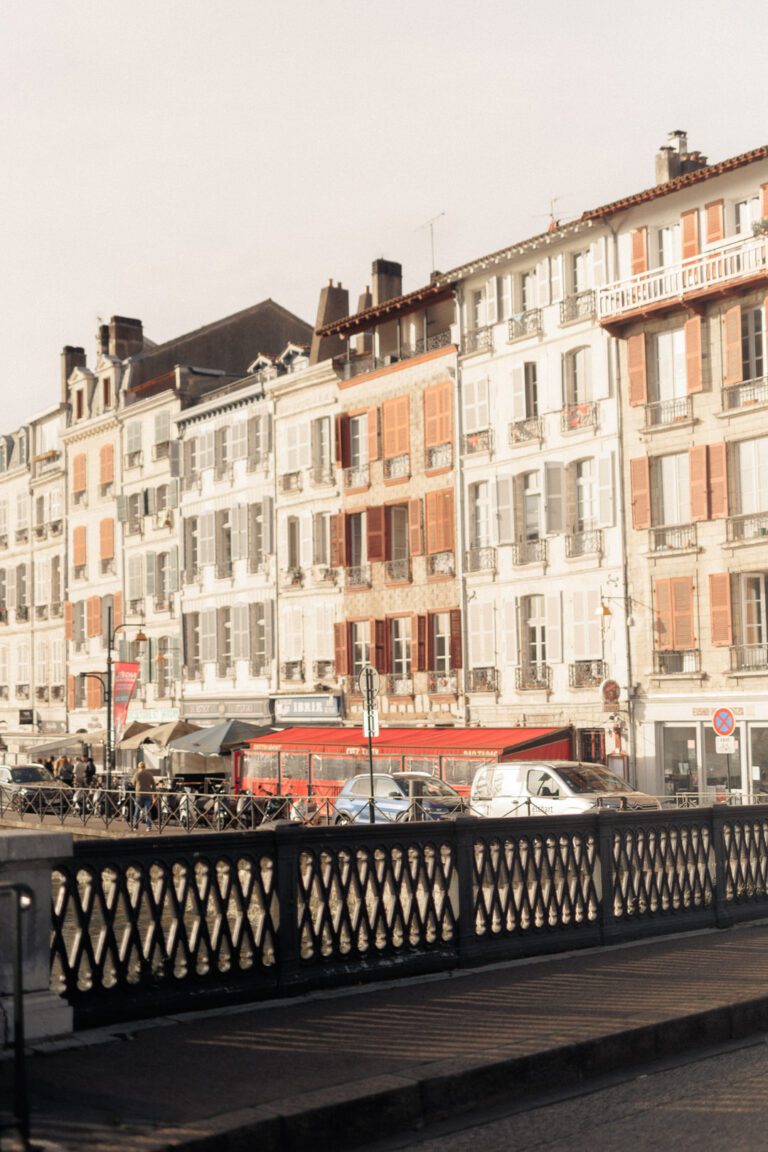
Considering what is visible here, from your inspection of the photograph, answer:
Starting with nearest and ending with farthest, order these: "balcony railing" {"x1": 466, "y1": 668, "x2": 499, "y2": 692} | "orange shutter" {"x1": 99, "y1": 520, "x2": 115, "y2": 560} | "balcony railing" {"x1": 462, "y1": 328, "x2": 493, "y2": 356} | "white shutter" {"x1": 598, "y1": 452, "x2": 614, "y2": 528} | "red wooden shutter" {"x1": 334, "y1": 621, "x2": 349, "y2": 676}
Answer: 1. "white shutter" {"x1": 598, "y1": 452, "x2": 614, "y2": 528}
2. "balcony railing" {"x1": 466, "y1": 668, "x2": 499, "y2": 692}
3. "balcony railing" {"x1": 462, "y1": 328, "x2": 493, "y2": 356}
4. "red wooden shutter" {"x1": 334, "y1": 621, "x2": 349, "y2": 676}
5. "orange shutter" {"x1": 99, "y1": 520, "x2": 115, "y2": 560}

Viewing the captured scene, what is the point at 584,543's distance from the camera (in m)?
41.3

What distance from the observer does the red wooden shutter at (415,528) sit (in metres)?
46.9

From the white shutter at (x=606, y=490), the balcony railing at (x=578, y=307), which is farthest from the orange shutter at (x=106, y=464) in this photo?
the white shutter at (x=606, y=490)

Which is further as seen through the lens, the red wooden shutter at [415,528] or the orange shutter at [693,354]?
the red wooden shutter at [415,528]

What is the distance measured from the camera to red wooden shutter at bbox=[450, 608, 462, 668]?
148 feet

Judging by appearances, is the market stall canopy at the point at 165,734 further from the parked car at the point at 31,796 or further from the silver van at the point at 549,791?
the silver van at the point at 549,791

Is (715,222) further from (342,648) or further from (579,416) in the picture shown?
(342,648)

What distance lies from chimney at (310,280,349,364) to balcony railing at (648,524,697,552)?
17630 mm

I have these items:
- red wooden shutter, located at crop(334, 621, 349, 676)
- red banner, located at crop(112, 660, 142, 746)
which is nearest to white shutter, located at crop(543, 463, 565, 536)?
red wooden shutter, located at crop(334, 621, 349, 676)

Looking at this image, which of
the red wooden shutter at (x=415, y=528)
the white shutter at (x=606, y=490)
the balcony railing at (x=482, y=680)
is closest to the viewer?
the white shutter at (x=606, y=490)

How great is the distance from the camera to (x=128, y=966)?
32.3 ft

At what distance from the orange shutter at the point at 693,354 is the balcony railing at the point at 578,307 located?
3421 mm

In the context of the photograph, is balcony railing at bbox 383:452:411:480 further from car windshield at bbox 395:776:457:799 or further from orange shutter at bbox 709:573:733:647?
car windshield at bbox 395:776:457:799

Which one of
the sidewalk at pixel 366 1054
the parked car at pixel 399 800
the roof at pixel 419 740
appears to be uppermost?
the roof at pixel 419 740
